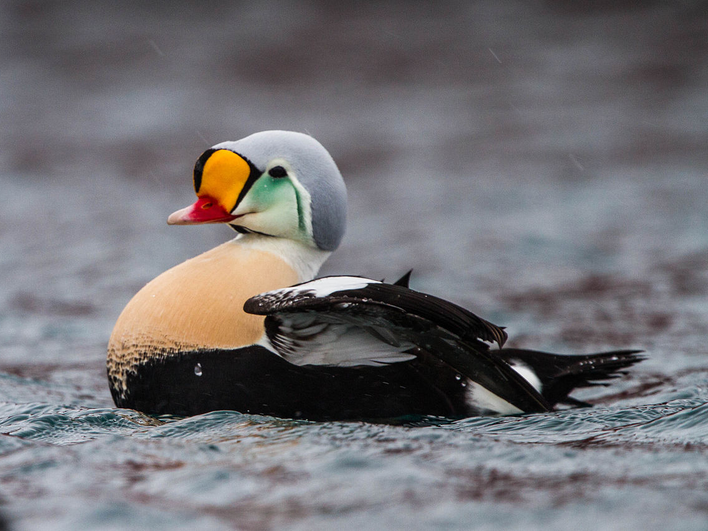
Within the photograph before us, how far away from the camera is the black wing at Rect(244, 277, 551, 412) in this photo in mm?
2721

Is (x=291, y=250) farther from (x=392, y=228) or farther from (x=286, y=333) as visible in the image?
(x=392, y=228)

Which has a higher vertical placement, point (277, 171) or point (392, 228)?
point (392, 228)

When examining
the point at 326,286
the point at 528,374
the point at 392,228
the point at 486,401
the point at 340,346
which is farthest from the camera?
the point at 392,228

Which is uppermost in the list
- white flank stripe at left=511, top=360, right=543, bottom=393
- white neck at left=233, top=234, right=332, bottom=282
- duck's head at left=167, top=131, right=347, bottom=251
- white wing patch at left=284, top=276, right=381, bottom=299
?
duck's head at left=167, top=131, right=347, bottom=251

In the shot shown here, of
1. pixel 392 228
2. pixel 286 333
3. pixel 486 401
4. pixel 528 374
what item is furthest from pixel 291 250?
pixel 392 228

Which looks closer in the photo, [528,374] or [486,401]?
[486,401]

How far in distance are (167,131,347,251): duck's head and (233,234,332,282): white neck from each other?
1.2 inches

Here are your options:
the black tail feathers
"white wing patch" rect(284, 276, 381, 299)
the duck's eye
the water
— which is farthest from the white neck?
the black tail feathers

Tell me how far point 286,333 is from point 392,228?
476 cm

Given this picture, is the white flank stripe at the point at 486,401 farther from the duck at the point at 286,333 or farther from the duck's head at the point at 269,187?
the duck's head at the point at 269,187

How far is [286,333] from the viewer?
2.87m

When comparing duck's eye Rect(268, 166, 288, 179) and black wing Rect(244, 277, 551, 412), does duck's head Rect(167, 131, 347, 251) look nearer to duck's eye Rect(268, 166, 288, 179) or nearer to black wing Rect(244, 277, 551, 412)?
duck's eye Rect(268, 166, 288, 179)

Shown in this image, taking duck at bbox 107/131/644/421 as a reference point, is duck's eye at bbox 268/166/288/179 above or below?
above

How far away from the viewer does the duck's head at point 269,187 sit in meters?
3.16
